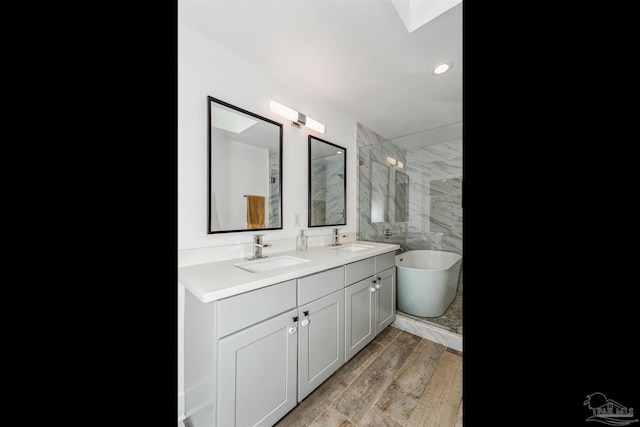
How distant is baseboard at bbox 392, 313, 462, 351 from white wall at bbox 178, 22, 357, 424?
113cm

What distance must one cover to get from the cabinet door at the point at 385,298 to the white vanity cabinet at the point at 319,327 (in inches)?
17.3

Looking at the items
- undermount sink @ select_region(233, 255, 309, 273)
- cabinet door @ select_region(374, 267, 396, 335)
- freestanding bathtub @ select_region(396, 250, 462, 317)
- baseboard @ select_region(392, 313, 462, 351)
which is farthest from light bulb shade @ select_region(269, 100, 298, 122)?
baseboard @ select_region(392, 313, 462, 351)

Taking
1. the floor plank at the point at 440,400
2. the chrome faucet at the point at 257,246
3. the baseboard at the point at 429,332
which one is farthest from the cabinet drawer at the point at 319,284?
the baseboard at the point at 429,332

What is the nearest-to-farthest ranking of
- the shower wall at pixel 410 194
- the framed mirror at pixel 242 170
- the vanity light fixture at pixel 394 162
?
the framed mirror at pixel 242 170, the shower wall at pixel 410 194, the vanity light fixture at pixel 394 162

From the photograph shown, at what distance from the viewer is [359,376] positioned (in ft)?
4.57

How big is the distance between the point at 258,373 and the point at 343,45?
165 cm

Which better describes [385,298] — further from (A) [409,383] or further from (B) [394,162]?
(B) [394,162]

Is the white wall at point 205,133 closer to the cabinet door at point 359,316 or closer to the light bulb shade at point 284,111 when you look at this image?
the light bulb shade at point 284,111

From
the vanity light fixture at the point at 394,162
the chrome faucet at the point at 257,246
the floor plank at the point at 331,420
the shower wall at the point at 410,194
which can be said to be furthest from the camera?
the vanity light fixture at the point at 394,162

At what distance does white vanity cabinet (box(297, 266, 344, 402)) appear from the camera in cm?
115

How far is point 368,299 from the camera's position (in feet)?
5.29

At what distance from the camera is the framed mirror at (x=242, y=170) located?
4.13 ft
